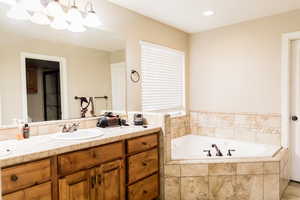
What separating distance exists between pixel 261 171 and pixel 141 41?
224 centimetres

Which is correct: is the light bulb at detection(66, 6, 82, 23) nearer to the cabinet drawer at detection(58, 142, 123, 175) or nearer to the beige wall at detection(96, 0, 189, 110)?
the beige wall at detection(96, 0, 189, 110)

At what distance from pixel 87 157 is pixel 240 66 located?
109 inches

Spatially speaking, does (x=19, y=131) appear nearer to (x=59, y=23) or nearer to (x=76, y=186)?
(x=76, y=186)

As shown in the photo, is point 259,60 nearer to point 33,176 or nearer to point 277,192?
point 277,192

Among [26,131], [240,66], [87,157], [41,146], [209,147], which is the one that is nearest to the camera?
[41,146]

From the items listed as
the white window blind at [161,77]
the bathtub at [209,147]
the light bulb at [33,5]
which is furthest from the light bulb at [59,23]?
the bathtub at [209,147]

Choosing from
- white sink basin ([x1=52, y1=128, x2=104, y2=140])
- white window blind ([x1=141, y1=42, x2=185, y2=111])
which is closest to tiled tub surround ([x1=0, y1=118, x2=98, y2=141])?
white sink basin ([x1=52, y1=128, x2=104, y2=140])

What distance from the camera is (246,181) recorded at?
7.75ft

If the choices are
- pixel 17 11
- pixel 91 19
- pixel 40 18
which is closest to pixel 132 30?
pixel 91 19

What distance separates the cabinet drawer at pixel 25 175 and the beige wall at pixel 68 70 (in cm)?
69

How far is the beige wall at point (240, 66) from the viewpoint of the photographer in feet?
9.97

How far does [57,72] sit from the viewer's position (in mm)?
2109

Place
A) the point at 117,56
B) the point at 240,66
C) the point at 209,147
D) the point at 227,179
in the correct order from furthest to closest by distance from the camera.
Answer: the point at 209,147 < the point at 240,66 < the point at 117,56 < the point at 227,179

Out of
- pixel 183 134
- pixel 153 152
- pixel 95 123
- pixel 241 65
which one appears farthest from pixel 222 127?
pixel 95 123
